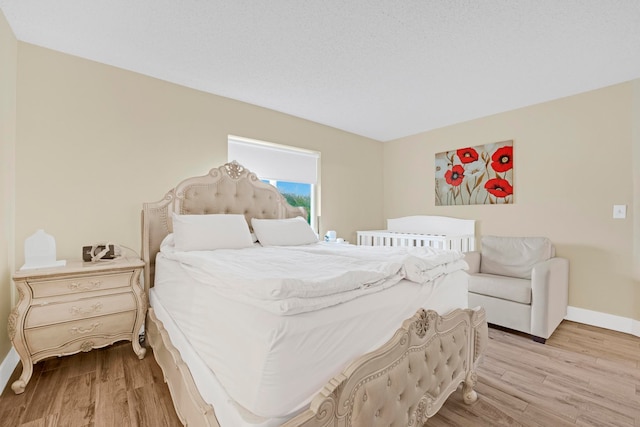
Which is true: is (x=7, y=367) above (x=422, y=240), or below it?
below

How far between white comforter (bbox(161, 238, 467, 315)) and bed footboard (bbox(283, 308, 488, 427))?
0.75ft

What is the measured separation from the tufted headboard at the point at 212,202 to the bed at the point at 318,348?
625 mm

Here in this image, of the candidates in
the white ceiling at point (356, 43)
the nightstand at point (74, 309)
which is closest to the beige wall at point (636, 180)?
the white ceiling at point (356, 43)

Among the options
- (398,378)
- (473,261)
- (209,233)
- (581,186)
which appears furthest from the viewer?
(473,261)

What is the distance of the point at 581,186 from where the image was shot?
3037 mm

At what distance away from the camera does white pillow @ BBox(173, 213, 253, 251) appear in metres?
2.25

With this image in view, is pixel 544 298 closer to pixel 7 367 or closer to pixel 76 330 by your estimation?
pixel 76 330

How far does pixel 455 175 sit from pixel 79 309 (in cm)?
425

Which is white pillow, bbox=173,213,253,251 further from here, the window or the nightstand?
the window

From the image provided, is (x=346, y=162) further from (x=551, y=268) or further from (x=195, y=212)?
(x=551, y=268)

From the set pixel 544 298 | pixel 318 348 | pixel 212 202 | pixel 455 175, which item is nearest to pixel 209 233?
pixel 212 202

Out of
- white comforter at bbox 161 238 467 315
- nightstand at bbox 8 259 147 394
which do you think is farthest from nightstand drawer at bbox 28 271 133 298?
white comforter at bbox 161 238 467 315

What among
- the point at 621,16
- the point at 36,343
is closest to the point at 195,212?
the point at 36,343

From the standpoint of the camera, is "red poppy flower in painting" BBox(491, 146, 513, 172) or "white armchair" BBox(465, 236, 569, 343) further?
"red poppy flower in painting" BBox(491, 146, 513, 172)
